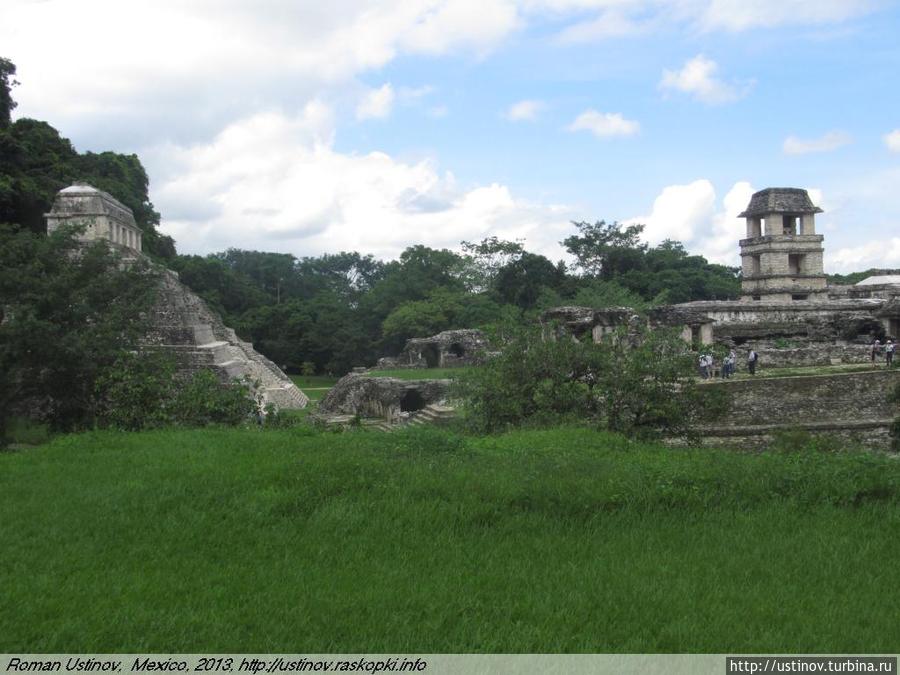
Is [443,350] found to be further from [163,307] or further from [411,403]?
[163,307]

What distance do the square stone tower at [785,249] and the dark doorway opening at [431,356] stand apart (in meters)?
13.4

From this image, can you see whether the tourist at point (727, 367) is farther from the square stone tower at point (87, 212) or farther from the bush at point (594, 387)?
the square stone tower at point (87, 212)

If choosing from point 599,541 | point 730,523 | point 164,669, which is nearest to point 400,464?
point 599,541

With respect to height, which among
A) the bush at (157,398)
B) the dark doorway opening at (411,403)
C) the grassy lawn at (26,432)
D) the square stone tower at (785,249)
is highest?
the square stone tower at (785,249)

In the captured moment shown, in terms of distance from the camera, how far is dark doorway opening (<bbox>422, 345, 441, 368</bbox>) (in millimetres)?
26422

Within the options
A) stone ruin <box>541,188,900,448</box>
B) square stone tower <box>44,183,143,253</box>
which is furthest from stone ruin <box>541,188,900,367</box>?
square stone tower <box>44,183,143,253</box>

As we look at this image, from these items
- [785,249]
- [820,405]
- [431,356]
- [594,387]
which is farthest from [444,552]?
[785,249]

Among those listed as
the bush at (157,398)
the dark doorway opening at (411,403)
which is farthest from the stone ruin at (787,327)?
the bush at (157,398)

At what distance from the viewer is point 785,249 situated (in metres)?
30.3

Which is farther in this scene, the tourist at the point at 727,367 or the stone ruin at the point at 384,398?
the stone ruin at the point at 384,398

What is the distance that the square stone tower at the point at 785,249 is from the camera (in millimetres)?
30312

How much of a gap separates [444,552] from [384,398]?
1558 centimetres

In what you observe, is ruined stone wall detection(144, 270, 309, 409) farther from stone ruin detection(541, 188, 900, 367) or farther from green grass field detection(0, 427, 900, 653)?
stone ruin detection(541, 188, 900, 367)

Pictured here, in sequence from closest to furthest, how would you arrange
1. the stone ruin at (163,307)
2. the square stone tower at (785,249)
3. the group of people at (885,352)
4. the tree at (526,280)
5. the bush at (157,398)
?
1. the bush at (157,398)
2. the stone ruin at (163,307)
3. the group of people at (885,352)
4. the square stone tower at (785,249)
5. the tree at (526,280)
